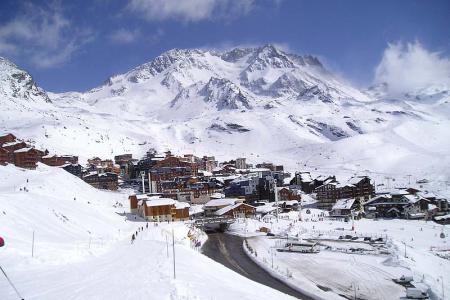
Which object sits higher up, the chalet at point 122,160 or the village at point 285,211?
the chalet at point 122,160

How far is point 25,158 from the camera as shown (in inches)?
3782

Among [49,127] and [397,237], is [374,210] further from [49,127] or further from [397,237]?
[49,127]

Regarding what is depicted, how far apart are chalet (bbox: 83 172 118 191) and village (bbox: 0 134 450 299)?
290 millimetres

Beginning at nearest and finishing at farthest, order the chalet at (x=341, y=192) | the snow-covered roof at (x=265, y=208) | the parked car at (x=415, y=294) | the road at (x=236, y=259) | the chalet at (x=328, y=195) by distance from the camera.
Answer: the parked car at (x=415, y=294) → the road at (x=236, y=259) → the snow-covered roof at (x=265, y=208) → the chalet at (x=341, y=192) → the chalet at (x=328, y=195)

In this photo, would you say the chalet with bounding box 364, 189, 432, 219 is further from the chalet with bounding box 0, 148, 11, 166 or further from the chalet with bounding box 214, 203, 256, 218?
the chalet with bounding box 0, 148, 11, 166

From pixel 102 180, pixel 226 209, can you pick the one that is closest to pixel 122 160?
pixel 102 180

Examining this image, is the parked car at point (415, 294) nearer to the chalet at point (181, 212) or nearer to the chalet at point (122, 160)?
the chalet at point (181, 212)

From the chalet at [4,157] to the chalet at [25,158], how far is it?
5.88 ft

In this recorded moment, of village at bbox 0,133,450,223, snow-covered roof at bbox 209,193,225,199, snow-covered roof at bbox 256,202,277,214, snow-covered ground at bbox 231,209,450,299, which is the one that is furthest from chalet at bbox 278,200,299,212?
snow-covered ground at bbox 231,209,450,299

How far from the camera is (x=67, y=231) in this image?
47438mm

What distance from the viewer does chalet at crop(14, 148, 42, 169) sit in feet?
314

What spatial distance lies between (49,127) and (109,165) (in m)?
51.7

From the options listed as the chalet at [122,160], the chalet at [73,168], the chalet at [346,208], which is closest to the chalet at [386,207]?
the chalet at [346,208]

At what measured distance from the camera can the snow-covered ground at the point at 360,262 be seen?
126ft
